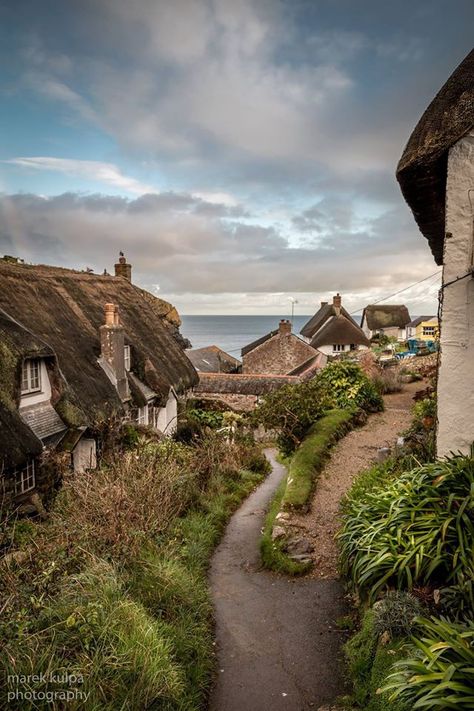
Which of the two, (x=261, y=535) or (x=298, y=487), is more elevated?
(x=298, y=487)

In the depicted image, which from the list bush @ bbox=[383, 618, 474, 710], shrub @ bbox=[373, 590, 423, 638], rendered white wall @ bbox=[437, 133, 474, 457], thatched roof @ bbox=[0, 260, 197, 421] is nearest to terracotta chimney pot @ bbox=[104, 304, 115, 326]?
thatched roof @ bbox=[0, 260, 197, 421]

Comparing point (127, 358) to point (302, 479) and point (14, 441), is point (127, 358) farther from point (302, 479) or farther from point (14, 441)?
point (302, 479)

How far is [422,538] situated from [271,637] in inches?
112

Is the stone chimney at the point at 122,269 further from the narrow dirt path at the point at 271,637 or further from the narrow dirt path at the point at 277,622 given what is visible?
the narrow dirt path at the point at 271,637

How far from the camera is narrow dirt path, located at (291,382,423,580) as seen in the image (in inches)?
344

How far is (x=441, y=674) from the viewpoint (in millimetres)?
3562

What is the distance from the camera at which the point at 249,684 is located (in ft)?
19.0

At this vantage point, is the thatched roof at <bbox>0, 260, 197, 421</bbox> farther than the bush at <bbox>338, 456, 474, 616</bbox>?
Yes

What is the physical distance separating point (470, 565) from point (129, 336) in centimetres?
1828

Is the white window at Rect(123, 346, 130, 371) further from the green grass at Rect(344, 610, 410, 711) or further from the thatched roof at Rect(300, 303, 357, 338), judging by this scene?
the thatched roof at Rect(300, 303, 357, 338)

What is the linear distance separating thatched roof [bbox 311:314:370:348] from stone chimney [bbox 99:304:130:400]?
112 ft

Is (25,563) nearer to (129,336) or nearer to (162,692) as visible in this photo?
(162,692)

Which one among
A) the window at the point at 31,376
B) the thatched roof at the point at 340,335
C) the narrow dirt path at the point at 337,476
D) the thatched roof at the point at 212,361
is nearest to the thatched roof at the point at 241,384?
the narrow dirt path at the point at 337,476

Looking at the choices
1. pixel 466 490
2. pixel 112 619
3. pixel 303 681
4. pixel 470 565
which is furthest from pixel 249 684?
pixel 466 490
